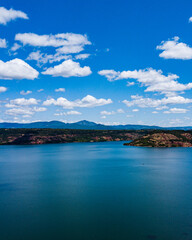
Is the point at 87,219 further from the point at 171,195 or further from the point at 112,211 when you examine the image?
the point at 171,195

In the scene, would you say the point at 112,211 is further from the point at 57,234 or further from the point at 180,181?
the point at 180,181

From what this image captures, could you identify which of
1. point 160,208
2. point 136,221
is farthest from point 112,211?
point 160,208

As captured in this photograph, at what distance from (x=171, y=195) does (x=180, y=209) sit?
11.4 m

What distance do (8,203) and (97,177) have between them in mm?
41759

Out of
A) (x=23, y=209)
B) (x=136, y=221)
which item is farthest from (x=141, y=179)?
(x=23, y=209)

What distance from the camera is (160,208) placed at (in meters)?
49.0

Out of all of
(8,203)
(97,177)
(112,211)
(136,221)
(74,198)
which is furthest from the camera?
(97,177)

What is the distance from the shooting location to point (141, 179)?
269 feet

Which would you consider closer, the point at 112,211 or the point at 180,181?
the point at 112,211

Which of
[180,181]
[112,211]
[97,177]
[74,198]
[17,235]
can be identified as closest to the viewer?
[17,235]

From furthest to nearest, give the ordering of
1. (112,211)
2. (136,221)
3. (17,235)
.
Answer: (112,211)
(136,221)
(17,235)

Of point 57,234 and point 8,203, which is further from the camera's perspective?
point 8,203

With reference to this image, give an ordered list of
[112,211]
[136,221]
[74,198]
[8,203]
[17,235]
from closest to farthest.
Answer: [17,235] → [136,221] → [112,211] → [8,203] → [74,198]

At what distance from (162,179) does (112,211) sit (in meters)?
41.0
